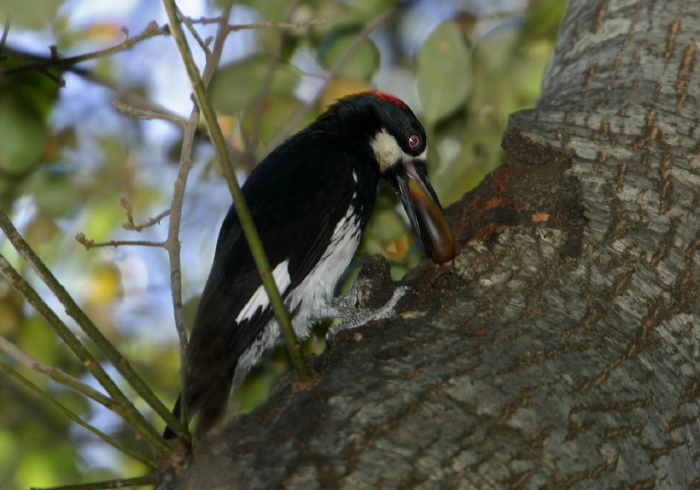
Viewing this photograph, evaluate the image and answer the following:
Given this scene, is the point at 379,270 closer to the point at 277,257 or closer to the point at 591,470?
the point at 277,257

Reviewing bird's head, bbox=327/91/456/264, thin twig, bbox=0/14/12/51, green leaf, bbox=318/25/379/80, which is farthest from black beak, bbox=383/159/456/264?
thin twig, bbox=0/14/12/51

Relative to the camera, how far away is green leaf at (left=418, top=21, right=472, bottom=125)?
2693mm

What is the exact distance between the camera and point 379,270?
209 cm

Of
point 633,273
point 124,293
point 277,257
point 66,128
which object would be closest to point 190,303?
point 277,257

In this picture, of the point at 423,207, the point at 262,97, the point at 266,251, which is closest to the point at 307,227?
the point at 266,251

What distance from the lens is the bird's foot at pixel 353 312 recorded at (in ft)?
6.01

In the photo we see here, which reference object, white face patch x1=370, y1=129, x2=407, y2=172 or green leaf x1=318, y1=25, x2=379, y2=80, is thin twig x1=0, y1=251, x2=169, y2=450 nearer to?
white face patch x1=370, y1=129, x2=407, y2=172

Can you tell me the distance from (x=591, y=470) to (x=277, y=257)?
125 centimetres

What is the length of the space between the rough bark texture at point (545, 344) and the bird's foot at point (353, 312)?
67 mm

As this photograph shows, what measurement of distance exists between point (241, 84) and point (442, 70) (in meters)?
0.78

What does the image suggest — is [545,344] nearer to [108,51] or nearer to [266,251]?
[266,251]

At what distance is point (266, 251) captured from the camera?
2.24m

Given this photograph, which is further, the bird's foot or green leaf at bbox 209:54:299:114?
green leaf at bbox 209:54:299:114

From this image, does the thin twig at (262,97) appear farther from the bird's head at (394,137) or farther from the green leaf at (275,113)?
the bird's head at (394,137)
